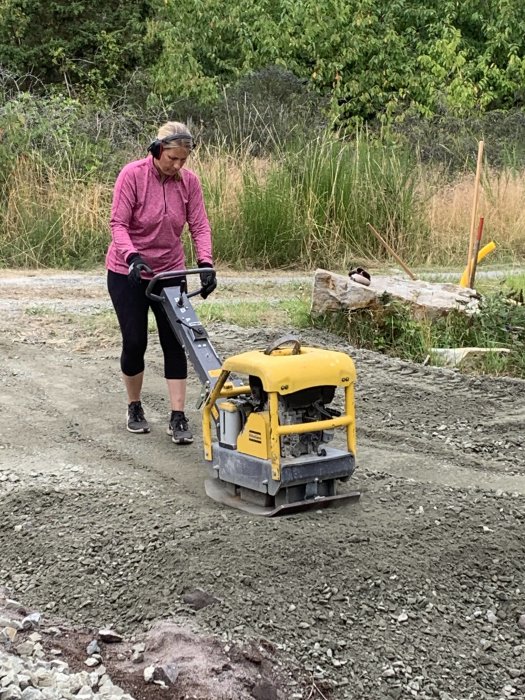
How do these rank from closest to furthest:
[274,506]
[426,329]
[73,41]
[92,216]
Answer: [274,506]
[426,329]
[92,216]
[73,41]

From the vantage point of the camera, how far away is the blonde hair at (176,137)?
17.2ft

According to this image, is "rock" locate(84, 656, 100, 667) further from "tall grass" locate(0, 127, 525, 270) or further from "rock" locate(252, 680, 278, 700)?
"tall grass" locate(0, 127, 525, 270)

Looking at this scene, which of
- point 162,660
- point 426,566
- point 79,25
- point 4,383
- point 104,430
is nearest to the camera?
point 162,660

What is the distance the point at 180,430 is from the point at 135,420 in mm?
380

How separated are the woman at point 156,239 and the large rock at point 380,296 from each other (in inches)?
108

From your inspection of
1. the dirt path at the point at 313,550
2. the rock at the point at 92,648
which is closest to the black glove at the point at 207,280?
the dirt path at the point at 313,550

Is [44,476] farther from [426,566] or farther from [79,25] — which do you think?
[79,25]

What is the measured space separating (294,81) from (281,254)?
9218 millimetres

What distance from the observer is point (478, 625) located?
393 cm

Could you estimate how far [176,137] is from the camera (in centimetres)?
523

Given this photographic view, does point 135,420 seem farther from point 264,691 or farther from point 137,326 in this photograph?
point 264,691

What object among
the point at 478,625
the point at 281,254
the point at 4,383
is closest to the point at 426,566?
the point at 478,625

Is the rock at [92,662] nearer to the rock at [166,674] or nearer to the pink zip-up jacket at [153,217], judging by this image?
the rock at [166,674]

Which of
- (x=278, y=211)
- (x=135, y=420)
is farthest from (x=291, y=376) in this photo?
(x=278, y=211)
